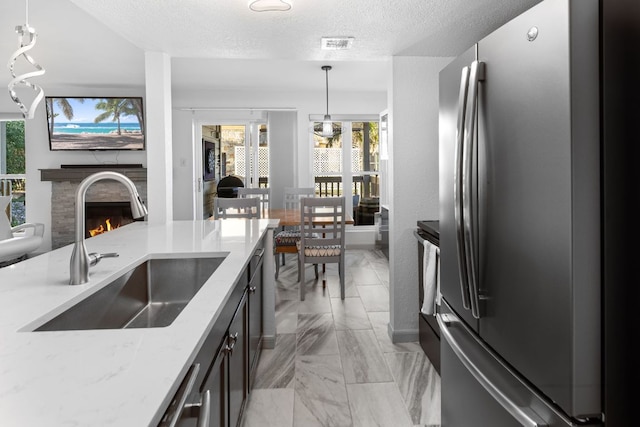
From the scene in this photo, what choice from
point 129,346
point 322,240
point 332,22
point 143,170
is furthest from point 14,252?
point 129,346

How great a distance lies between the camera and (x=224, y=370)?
4.47 ft

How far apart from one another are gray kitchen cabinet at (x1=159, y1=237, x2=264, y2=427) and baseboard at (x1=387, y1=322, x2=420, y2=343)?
1.08 metres

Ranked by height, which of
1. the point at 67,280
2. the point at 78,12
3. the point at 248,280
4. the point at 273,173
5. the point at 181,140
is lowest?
the point at 248,280

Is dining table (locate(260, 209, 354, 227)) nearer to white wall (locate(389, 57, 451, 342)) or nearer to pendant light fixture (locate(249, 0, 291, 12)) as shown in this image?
white wall (locate(389, 57, 451, 342))

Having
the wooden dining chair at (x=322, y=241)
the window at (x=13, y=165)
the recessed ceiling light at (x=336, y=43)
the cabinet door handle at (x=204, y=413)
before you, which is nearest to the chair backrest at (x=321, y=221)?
the wooden dining chair at (x=322, y=241)

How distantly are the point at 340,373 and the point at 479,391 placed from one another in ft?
4.39

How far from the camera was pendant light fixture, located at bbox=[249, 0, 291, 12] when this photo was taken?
203 centimetres

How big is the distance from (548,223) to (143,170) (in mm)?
5786

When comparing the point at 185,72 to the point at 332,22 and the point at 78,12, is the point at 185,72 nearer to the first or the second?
the point at 78,12

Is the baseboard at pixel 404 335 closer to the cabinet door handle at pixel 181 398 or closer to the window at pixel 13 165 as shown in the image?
the cabinet door handle at pixel 181 398

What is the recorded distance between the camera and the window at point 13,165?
6.27 meters

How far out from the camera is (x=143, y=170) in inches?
230

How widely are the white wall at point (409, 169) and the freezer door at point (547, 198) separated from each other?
5.88ft

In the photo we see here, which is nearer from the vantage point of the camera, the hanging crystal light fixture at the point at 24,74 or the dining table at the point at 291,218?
the hanging crystal light fixture at the point at 24,74
